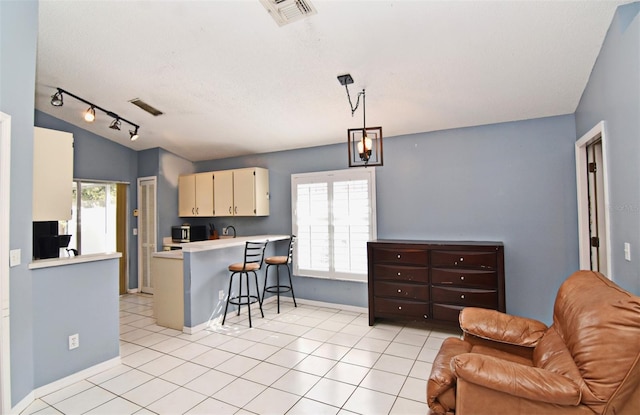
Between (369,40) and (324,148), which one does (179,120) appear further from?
(369,40)

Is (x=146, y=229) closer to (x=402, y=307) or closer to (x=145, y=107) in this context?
(x=145, y=107)

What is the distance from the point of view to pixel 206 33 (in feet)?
9.04

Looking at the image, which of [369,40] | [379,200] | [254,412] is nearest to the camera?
[254,412]

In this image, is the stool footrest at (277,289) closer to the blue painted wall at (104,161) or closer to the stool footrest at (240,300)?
the stool footrest at (240,300)

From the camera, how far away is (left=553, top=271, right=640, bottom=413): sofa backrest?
142 cm

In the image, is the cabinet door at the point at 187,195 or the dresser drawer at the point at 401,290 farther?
the cabinet door at the point at 187,195

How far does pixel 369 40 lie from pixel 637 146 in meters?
2.00

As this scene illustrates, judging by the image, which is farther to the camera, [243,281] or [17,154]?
[243,281]

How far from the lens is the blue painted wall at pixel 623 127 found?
2.07 meters

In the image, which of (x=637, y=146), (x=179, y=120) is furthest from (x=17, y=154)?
(x=637, y=146)

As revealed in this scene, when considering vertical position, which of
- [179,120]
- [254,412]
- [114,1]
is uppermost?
→ [114,1]

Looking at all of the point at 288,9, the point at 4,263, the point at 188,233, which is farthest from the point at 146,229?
the point at 288,9

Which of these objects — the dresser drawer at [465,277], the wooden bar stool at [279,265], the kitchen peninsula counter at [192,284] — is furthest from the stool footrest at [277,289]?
the dresser drawer at [465,277]

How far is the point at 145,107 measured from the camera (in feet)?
14.2
